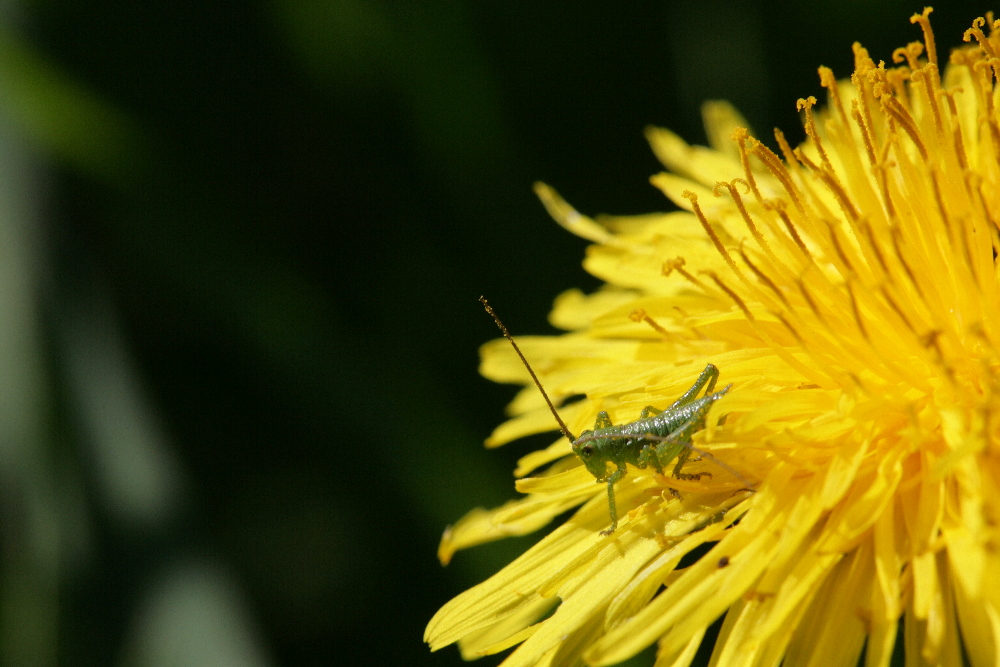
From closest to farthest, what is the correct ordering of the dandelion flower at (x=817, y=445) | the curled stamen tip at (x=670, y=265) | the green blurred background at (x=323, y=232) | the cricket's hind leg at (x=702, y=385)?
1. the dandelion flower at (x=817, y=445)
2. the cricket's hind leg at (x=702, y=385)
3. the curled stamen tip at (x=670, y=265)
4. the green blurred background at (x=323, y=232)

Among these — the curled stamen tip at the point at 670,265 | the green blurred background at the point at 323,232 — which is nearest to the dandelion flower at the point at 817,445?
the curled stamen tip at the point at 670,265

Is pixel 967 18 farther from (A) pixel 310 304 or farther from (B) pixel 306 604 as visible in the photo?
(B) pixel 306 604

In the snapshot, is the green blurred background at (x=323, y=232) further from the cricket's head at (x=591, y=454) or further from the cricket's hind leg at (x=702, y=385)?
the cricket's hind leg at (x=702, y=385)

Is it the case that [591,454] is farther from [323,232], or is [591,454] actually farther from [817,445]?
[323,232]

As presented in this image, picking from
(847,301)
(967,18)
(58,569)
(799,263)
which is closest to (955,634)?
(847,301)

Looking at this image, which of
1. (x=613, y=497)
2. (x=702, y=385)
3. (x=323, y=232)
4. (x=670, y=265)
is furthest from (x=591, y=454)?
(x=323, y=232)
